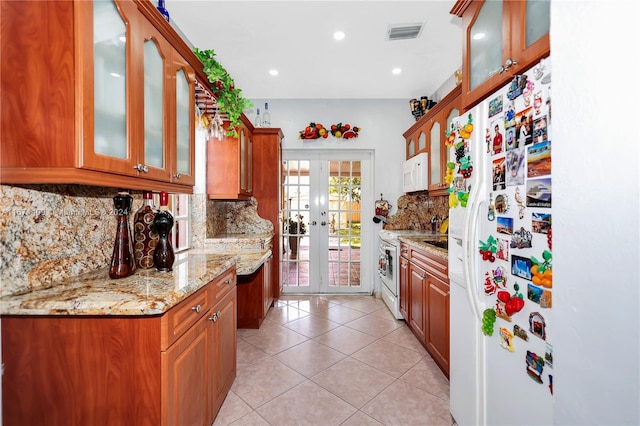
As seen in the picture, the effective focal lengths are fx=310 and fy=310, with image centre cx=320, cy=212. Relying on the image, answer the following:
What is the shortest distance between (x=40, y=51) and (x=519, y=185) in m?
1.78

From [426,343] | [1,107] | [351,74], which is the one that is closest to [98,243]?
[1,107]

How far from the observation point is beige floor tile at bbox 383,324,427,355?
2.80 meters

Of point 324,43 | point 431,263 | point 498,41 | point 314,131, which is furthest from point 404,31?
point 431,263

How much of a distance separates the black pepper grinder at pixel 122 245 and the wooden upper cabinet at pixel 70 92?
0.19 metres

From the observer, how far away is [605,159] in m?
0.51

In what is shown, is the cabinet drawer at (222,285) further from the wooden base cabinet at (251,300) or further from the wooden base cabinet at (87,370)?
the wooden base cabinet at (251,300)

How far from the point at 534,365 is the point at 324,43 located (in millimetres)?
2867

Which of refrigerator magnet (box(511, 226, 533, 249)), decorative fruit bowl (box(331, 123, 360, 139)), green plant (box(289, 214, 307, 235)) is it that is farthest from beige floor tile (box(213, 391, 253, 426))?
decorative fruit bowl (box(331, 123, 360, 139))

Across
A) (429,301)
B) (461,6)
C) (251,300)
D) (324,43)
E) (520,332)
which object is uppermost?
(324,43)

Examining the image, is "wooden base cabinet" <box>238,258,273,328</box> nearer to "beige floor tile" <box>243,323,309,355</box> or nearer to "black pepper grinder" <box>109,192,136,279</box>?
"beige floor tile" <box>243,323,309,355</box>

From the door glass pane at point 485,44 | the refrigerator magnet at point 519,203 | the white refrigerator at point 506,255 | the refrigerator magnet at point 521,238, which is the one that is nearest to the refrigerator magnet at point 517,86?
the white refrigerator at point 506,255

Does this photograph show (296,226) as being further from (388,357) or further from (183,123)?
(183,123)

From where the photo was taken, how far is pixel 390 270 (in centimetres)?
374

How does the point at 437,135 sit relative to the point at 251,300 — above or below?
above
